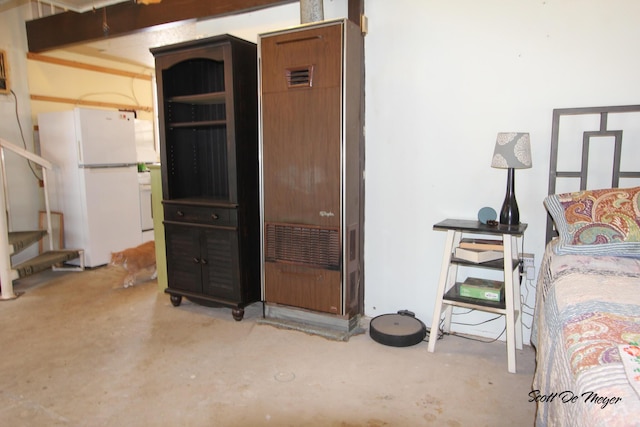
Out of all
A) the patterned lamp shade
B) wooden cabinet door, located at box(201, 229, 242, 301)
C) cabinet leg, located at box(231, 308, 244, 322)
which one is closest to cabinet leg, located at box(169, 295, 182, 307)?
wooden cabinet door, located at box(201, 229, 242, 301)

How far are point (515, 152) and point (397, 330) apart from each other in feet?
4.00

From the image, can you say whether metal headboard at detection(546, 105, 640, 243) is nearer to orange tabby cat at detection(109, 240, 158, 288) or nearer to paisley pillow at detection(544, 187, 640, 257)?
paisley pillow at detection(544, 187, 640, 257)

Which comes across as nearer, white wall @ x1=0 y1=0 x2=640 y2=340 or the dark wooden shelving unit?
white wall @ x1=0 y1=0 x2=640 y2=340

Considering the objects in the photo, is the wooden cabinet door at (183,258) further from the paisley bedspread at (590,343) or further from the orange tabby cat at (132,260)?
the paisley bedspread at (590,343)

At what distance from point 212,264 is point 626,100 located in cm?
266

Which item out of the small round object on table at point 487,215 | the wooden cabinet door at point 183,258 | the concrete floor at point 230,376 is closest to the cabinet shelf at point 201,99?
the wooden cabinet door at point 183,258

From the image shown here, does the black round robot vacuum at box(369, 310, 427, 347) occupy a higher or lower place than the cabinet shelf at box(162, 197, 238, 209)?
lower

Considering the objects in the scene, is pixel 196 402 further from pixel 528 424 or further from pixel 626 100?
pixel 626 100

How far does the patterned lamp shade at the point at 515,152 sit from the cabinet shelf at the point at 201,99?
179 cm

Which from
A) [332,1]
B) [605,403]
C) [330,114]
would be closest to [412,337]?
[330,114]

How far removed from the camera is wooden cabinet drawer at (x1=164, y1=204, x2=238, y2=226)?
9.45ft

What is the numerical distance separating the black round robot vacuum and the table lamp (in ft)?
2.73

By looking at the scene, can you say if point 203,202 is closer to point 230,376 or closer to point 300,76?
point 300,76

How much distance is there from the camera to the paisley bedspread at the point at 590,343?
3.01ft
